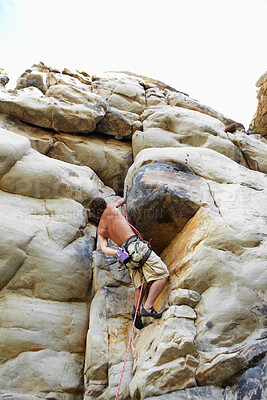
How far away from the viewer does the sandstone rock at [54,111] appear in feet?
30.6

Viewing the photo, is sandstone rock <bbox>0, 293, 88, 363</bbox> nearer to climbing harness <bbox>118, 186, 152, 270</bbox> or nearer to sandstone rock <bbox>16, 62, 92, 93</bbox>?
climbing harness <bbox>118, 186, 152, 270</bbox>

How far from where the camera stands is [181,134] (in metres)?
9.66

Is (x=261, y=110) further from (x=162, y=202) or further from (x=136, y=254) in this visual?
(x=136, y=254)

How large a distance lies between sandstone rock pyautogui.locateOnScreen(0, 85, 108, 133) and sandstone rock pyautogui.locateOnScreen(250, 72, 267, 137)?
11.0m

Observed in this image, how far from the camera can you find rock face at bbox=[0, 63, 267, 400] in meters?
3.51

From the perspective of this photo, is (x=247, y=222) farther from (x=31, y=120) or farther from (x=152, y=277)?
(x=31, y=120)

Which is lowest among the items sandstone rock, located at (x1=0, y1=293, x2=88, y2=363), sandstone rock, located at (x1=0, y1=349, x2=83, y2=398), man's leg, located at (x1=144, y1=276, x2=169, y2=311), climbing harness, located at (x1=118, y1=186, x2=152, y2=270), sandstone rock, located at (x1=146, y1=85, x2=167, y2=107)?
sandstone rock, located at (x1=0, y1=349, x2=83, y2=398)

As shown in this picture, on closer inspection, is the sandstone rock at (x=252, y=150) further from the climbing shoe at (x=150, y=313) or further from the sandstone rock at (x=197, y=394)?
the sandstone rock at (x=197, y=394)

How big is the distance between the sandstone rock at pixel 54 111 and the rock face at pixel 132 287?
233 cm

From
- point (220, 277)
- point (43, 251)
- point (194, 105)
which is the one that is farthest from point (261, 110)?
point (43, 251)

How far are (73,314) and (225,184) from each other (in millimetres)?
4618

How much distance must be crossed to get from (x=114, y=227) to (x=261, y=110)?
14920 millimetres

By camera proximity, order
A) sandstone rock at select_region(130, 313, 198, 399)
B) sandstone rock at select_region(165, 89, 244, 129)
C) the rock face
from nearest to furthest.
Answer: sandstone rock at select_region(130, 313, 198, 399) → the rock face → sandstone rock at select_region(165, 89, 244, 129)

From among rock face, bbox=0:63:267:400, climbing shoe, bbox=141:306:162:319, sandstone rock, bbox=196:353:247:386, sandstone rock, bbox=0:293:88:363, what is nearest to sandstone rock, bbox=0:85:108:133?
rock face, bbox=0:63:267:400
